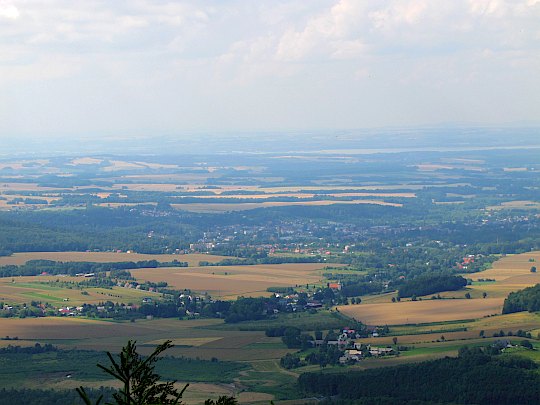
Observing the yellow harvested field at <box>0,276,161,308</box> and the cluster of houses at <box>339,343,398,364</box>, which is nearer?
the cluster of houses at <box>339,343,398,364</box>

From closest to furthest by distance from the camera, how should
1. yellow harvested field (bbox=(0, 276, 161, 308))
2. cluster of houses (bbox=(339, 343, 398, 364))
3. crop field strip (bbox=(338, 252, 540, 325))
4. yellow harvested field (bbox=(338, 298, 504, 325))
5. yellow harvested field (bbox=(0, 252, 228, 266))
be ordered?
cluster of houses (bbox=(339, 343, 398, 364))
yellow harvested field (bbox=(338, 298, 504, 325))
crop field strip (bbox=(338, 252, 540, 325))
yellow harvested field (bbox=(0, 276, 161, 308))
yellow harvested field (bbox=(0, 252, 228, 266))

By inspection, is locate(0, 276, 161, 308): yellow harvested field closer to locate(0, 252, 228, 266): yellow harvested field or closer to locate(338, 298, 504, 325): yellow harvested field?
locate(0, 252, 228, 266): yellow harvested field

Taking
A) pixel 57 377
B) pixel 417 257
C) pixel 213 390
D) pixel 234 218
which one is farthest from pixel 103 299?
pixel 234 218

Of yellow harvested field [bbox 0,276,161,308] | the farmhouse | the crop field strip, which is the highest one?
yellow harvested field [bbox 0,276,161,308]

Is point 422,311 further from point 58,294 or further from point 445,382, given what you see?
point 58,294

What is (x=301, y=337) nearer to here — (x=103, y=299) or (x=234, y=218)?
(x=103, y=299)

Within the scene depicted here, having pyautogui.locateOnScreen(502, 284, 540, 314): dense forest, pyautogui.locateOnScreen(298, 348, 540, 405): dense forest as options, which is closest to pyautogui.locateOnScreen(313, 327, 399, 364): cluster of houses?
pyautogui.locateOnScreen(298, 348, 540, 405): dense forest

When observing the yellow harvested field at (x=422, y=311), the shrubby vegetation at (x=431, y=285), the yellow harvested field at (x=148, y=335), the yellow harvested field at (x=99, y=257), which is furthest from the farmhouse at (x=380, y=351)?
the yellow harvested field at (x=99, y=257)

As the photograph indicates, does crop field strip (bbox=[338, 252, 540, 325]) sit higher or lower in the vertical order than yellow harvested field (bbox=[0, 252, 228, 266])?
lower
